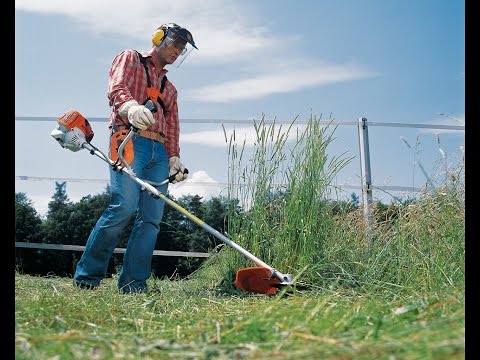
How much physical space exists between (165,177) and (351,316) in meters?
1.94

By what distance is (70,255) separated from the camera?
5.62 meters

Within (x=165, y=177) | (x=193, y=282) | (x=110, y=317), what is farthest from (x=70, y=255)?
(x=110, y=317)

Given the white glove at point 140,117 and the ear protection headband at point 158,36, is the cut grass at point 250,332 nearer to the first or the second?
the white glove at point 140,117

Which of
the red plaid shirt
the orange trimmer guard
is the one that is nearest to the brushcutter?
the orange trimmer guard

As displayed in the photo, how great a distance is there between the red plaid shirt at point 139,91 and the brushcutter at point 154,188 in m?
0.17

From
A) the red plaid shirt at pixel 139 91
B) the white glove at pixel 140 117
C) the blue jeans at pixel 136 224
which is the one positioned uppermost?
the red plaid shirt at pixel 139 91

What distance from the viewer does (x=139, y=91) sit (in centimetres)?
367

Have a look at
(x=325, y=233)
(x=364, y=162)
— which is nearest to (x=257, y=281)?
(x=325, y=233)

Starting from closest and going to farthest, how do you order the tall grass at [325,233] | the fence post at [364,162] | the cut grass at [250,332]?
the cut grass at [250,332] → the tall grass at [325,233] → the fence post at [364,162]

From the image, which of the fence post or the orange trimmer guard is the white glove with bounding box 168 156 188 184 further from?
the fence post

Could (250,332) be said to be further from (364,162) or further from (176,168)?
(364,162)

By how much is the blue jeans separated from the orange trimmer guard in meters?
0.65

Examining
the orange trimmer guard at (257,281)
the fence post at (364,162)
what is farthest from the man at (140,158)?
the fence post at (364,162)

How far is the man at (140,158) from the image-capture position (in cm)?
348
